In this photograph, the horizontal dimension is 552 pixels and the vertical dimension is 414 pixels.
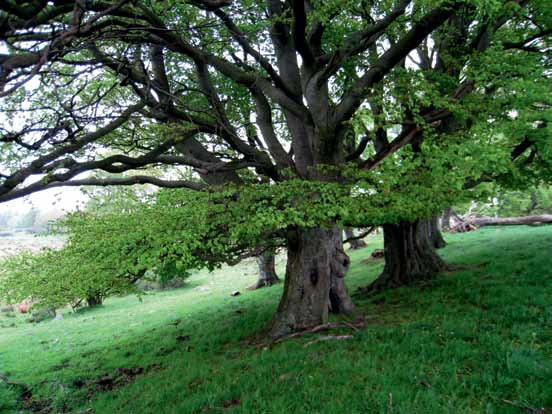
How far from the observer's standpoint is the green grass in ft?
18.2

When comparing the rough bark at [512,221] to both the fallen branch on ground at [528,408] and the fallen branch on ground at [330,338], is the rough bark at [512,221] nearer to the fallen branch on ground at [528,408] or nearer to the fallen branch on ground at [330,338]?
the fallen branch on ground at [330,338]

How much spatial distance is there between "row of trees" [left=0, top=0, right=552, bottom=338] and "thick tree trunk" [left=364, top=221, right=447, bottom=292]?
3953 millimetres

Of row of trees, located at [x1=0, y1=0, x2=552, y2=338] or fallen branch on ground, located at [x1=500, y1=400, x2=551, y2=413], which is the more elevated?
row of trees, located at [x1=0, y1=0, x2=552, y2=338]

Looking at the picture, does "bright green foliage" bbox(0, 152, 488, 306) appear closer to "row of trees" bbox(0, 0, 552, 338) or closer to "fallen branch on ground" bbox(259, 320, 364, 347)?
"row of trees" bbox(0, 0, 552, 338)

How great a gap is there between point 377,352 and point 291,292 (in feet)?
12.2

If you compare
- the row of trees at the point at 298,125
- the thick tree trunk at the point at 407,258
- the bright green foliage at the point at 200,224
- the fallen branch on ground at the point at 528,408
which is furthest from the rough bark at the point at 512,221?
the fallen branch on ground at the point at 528,408

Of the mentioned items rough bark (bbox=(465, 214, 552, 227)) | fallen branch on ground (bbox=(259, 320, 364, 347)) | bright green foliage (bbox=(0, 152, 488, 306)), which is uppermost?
bright green foliage (bbox=(0, 152, 488, 306))

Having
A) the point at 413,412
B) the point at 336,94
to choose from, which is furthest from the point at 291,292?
the point at 336,94

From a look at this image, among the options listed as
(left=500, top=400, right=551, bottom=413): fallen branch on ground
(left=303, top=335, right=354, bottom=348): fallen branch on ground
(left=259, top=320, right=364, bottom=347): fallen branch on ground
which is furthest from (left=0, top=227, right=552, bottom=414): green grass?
(left=259, top=320, right=364, bottom=347): fallen branch on ground

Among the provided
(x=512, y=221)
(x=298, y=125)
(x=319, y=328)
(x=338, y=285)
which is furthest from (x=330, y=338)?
(x=512, y=221)

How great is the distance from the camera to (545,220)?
24.9 m

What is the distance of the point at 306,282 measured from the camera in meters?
10.5

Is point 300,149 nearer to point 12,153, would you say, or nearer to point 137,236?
point 137,236

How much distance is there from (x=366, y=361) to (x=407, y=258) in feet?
28.3
